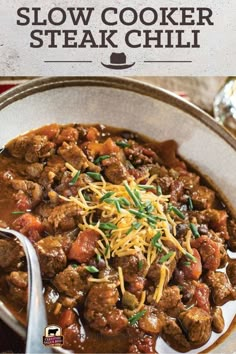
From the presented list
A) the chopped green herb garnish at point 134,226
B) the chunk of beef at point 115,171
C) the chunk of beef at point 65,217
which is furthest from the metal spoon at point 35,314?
the chunk of beef at point 115,171

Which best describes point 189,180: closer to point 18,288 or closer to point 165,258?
point 165,258

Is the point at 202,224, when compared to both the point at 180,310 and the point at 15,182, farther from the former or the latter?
the point at 15,182

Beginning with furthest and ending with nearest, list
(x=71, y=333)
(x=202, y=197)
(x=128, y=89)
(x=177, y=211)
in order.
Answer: (x=128, y=89)
(x=202, y=197)
(x=177, y=211)
(x=71, y=333)

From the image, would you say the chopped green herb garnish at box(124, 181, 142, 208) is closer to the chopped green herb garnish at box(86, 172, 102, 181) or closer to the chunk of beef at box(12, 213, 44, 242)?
the chopped green herb garnish at box(86, 172, 102, 181)

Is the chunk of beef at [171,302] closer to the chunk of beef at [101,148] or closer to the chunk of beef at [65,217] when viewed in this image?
the chunk of beef at [65,217]

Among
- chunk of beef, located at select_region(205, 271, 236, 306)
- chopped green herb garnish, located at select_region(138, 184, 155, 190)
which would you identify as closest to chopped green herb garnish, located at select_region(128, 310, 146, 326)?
chunk of beef, located at select_region(205, 271, 236, 306)

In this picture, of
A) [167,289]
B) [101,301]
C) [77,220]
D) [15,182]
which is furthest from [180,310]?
[15,182]

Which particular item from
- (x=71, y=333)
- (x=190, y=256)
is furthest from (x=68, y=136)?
(x=71, y=333)
